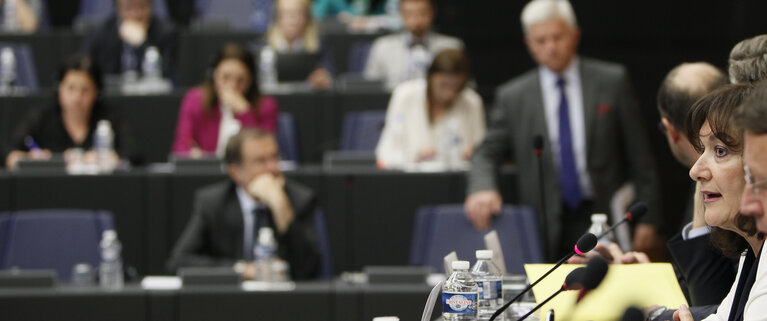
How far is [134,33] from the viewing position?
7133mm

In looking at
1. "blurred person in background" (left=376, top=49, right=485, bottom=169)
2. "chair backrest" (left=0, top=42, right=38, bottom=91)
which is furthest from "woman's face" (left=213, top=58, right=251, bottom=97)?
"chair backrest" (left=0, top=42, right=38, bottom=91)

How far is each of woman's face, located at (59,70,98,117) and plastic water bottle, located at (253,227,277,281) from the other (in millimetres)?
1614

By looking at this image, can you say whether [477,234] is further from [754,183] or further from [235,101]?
[754,183]

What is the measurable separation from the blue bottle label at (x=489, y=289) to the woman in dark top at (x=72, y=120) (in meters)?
3.26

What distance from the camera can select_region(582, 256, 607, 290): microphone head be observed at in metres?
2.04

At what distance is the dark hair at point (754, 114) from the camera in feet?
5.35

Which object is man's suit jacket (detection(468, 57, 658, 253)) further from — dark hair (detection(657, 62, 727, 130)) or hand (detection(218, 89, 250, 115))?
hand (detection(218, 89, 250, 115))

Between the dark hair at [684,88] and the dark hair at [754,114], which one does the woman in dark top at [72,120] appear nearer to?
the dark hair at [684,88]

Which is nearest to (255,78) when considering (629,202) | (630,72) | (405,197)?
(405,197)

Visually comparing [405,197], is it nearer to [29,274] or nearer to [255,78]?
[255,78]

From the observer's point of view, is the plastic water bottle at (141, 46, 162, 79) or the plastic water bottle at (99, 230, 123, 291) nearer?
the plastic water bottle at (99, 230, 123, 291)

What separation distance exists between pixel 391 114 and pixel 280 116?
778 mm

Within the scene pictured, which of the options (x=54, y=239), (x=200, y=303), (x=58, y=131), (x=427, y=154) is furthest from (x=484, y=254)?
(x=58, y=131)

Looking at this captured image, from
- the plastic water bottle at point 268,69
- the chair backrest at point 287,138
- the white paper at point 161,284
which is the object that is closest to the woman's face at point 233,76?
the chair backrest at point 287,138
